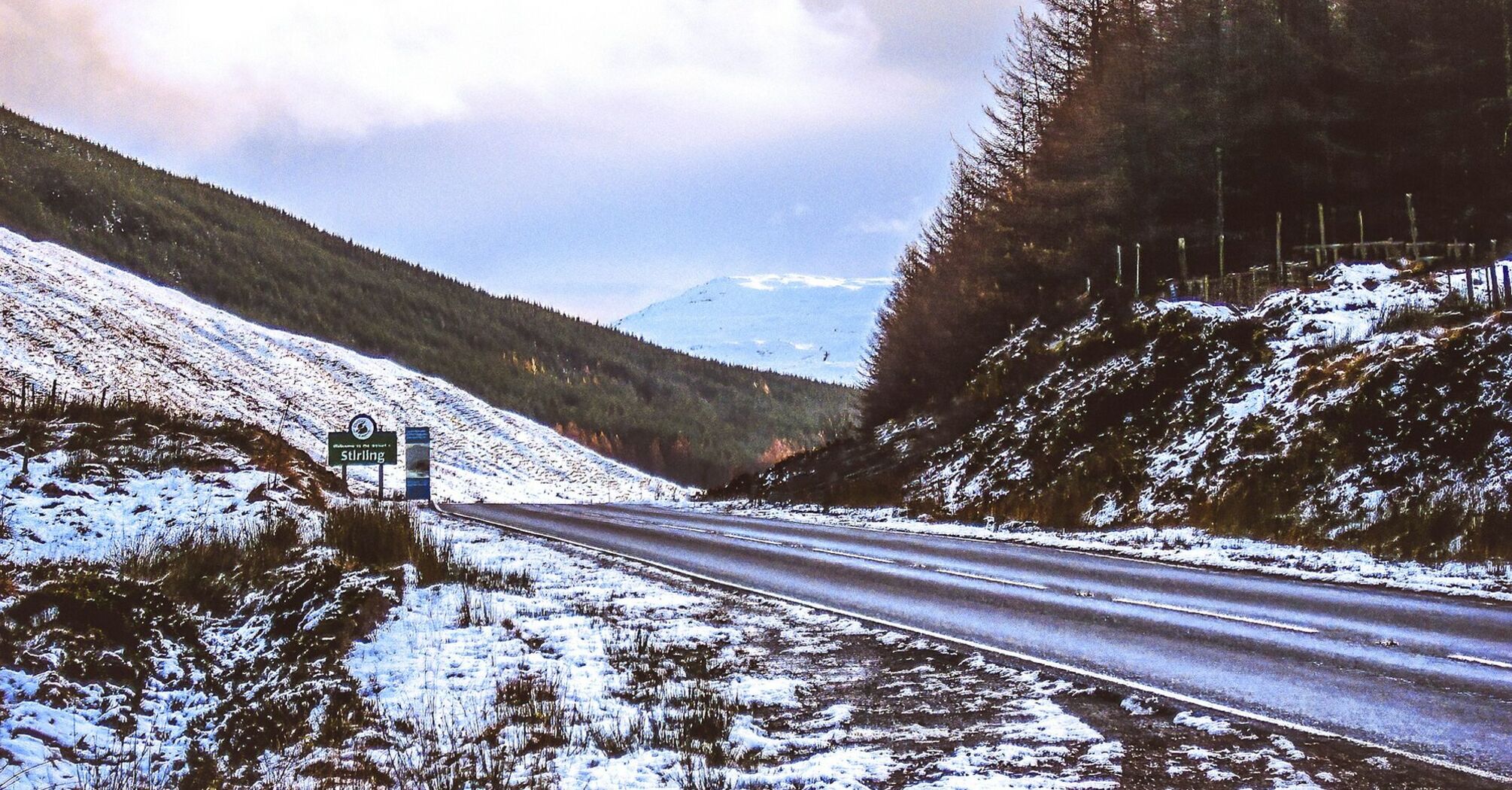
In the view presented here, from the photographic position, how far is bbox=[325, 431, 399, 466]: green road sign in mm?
30969

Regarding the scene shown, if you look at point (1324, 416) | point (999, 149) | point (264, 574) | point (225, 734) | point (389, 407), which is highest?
point (999, 149)

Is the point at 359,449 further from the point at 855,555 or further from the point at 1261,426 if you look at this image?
the point at 1261,426

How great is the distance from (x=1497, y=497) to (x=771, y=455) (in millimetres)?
64557

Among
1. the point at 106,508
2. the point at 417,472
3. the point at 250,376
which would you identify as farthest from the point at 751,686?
the point at 250,376

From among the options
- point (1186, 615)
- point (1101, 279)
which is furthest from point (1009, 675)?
point (1101, 279)

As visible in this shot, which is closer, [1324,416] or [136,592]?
[136,592]

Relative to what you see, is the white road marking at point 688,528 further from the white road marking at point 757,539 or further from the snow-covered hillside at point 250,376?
the snow-covered hillside at point 250,376

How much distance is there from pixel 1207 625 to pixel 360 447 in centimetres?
2707

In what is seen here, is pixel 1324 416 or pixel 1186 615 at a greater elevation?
pixel 1324 416

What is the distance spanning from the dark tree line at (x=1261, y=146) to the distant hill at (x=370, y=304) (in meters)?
28.6

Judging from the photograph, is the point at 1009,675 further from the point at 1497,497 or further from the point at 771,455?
the point at 771,455

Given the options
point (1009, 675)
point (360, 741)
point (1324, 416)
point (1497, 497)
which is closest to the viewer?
point (360, 741)

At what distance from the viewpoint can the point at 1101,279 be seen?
3144cm

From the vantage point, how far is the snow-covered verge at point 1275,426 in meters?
15.2
